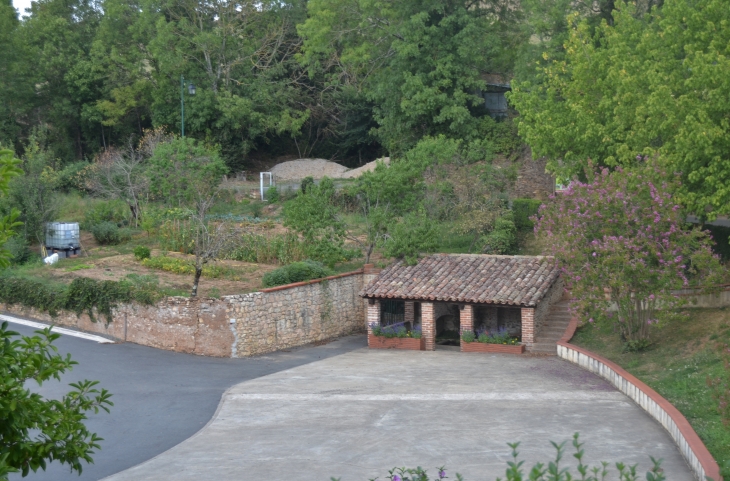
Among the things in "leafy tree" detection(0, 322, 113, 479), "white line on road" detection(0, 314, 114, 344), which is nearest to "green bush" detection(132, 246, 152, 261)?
"white line on road" detection(0, 314, 114, 344)

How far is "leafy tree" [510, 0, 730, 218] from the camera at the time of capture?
21.6m

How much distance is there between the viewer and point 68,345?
24984 mm

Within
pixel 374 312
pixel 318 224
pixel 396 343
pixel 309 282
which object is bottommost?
pixel 396 343

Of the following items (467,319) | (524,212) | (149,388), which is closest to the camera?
(149,388)

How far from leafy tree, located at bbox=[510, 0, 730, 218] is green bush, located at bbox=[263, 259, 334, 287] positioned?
8.58 meters

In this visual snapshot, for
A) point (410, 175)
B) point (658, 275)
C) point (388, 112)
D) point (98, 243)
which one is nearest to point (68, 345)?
point (98, 243)

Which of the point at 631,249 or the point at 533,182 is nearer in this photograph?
the point at 631,249

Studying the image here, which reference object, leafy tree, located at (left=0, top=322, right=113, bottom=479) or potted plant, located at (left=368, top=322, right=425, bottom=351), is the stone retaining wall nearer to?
potted plant, located at (left=368, top=322, right=425, bottom=351)

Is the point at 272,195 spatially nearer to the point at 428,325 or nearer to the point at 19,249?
the point at 19,249

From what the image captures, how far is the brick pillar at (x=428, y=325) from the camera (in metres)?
26.5

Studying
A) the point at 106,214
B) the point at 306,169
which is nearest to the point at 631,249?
the point at 106,214

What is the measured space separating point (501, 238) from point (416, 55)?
1369cm

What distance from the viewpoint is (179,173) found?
36344 millimetres

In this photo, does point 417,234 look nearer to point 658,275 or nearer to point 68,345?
point 658,275
